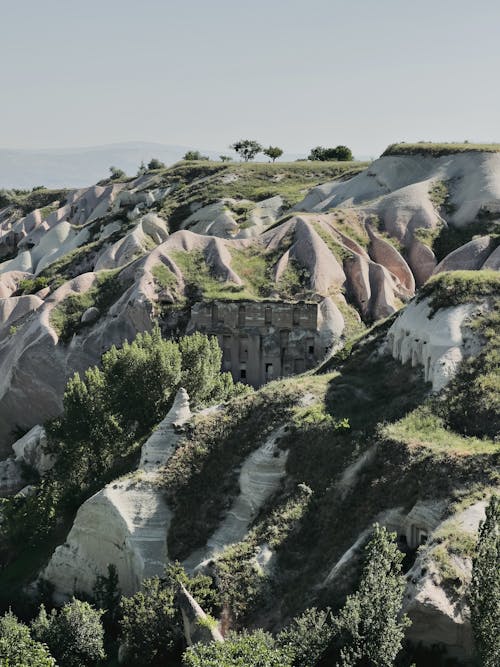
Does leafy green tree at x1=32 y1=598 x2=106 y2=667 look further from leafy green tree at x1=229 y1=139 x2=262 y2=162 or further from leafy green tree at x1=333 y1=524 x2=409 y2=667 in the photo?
leafy green tree at x1=229 y1=139 x2=262 y2=162

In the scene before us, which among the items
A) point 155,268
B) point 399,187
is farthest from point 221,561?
point 399,187

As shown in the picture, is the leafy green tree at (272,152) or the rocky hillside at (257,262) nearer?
the rocky hillside at (257,262)

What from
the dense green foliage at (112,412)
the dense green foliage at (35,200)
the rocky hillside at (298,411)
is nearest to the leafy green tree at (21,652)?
the rocky hillside at (298,411)

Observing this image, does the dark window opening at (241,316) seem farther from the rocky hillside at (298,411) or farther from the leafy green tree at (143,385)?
the leafy green tree at (143,385)

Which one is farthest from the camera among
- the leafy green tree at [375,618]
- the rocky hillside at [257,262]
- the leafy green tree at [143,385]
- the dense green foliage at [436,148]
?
the dense green foliage at [436,148]

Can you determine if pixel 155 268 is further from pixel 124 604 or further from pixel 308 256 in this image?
pixel 124 604

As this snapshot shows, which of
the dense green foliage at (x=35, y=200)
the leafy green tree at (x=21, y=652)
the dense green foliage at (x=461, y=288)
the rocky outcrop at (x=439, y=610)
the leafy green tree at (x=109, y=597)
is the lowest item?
the leafy green tree at (x=109, y=597)

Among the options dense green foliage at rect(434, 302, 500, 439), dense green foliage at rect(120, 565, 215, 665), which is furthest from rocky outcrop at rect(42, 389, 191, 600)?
dense green foliage at rect(434, 302, 500, 439)
